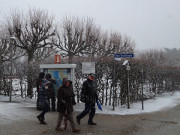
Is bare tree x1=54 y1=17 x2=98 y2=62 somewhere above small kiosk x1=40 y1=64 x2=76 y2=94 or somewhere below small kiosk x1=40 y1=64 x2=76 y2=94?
above

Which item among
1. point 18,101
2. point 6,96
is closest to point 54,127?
point 18,101

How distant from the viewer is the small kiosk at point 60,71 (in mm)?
11594

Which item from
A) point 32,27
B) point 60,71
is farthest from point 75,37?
point 60,71

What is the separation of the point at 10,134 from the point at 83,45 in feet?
71.3

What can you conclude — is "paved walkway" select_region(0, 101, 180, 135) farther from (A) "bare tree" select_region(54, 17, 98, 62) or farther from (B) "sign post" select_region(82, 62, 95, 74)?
(A) "bare tree" select_region(54, 17, 98, 62)

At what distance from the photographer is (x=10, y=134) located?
7.26 m

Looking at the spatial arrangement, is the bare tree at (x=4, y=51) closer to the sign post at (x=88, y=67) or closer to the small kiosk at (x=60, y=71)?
the small kiosk at (x=60, y=71)

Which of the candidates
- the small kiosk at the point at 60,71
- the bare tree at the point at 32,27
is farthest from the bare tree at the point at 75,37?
the small kiosk at the point at 60,71

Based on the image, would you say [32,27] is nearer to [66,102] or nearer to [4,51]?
[4,51]

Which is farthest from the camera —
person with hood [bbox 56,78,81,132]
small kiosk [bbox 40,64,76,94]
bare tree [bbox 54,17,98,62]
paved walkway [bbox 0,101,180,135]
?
bare tree [bbox 54,17,98,62]

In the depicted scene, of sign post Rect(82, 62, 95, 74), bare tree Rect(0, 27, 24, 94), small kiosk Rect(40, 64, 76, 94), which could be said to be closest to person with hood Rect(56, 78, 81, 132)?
sign post Rect(82, 62, 95, 74)

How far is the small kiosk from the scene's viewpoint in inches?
456

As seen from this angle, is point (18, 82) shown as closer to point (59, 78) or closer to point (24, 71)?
point (24, 71)

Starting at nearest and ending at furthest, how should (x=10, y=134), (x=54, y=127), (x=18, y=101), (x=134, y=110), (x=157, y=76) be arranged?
(x=10, y=134), (x=54, y=127), (x=134, y=110), (x=18, y=101), (x=157, y=76)
